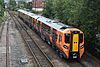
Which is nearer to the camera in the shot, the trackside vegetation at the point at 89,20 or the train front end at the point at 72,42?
the train front end at the point at 72,42

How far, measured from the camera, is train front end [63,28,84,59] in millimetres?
19781

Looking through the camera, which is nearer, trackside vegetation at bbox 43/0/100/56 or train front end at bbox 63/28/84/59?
train front end at bbox 63/28/84/59

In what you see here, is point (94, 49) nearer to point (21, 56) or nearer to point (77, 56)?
point (77, 56)

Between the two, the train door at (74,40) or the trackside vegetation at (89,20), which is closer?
the train door at (74,40)

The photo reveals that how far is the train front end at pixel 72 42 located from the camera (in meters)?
19.8

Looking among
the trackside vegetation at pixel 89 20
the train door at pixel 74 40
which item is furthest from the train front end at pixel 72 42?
the trackside vegetation at pixel 89 20

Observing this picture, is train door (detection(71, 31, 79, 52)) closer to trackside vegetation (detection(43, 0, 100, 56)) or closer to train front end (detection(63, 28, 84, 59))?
train front end (detection(63, 28, 84, 59))

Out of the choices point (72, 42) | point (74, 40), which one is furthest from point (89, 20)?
point (72, 42)

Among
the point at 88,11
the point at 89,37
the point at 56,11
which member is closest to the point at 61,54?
the point at 89,37

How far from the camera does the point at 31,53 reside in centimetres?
2325

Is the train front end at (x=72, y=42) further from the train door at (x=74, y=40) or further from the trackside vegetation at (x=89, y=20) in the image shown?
the trackside vegetation at (x=89, y=20)

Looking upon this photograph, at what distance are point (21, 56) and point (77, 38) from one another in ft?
17.7

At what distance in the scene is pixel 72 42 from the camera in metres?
19.8

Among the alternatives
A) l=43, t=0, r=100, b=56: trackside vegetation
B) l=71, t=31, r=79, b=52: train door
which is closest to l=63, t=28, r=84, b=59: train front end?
l=71, t=31, r=79, b=52: train door
